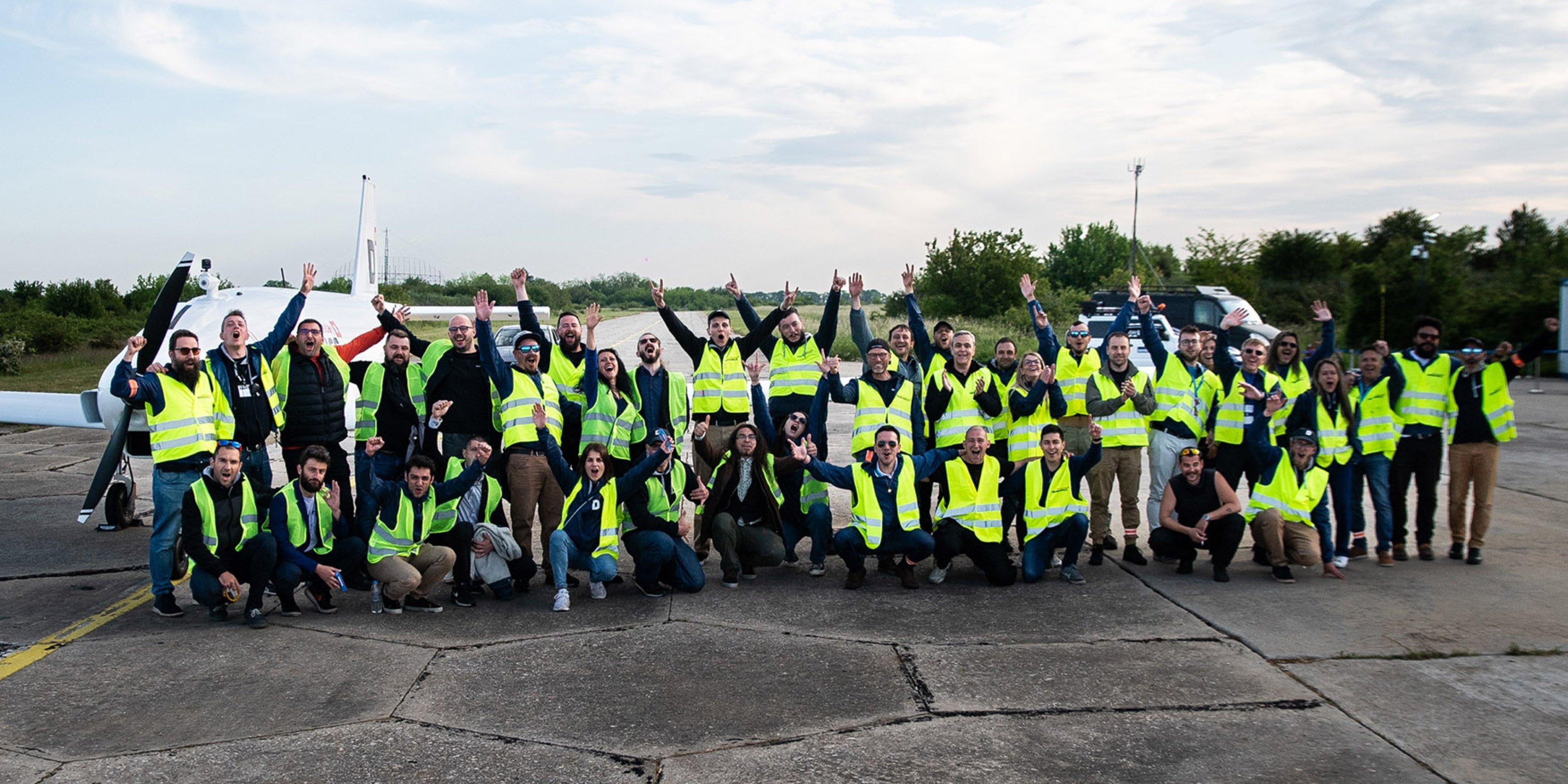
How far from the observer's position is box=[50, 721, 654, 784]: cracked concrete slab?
4.64 metres

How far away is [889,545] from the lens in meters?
7.89

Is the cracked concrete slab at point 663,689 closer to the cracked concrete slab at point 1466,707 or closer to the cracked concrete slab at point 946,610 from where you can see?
the cracked concrete slab at point 946,610

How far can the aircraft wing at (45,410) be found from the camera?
37.3ft

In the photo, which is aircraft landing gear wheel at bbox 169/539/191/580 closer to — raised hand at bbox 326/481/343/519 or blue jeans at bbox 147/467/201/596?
blue jeans at bbox 147/467/201/596

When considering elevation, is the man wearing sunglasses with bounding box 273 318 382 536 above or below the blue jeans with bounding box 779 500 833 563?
above

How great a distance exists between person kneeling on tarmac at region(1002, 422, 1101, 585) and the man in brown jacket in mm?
1823

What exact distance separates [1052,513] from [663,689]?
141 inches

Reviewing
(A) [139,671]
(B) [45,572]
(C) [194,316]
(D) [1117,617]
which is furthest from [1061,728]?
(C) [194,316]

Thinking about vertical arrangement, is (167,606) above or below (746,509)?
below

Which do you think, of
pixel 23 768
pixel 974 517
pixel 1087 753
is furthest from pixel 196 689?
pixel 974 517

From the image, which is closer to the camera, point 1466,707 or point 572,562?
point 1466,707

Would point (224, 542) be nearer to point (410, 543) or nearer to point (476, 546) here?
point (410, 543)

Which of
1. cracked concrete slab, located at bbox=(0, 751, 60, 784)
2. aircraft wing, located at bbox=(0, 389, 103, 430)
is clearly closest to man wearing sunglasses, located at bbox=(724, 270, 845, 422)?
cracked concrete slab, located at bbox=(0, 751, 60, 784)

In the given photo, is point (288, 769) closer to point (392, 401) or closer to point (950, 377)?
point (392, 401)
